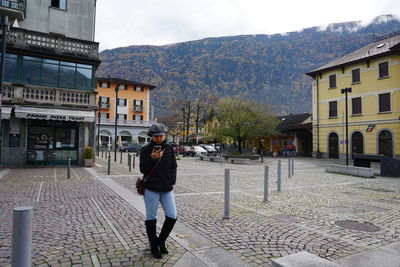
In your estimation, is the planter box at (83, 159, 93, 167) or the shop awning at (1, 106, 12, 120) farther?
the planter box at (83, 159, 93, 167)

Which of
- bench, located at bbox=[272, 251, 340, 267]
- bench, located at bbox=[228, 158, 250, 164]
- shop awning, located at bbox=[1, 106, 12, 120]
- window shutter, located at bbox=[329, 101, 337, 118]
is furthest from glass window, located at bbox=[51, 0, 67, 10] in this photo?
window shutter, located at bbox=[329, 101, 337, 118]

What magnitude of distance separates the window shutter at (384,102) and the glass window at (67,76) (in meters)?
29.3

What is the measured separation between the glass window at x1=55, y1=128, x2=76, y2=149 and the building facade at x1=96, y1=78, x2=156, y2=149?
127 ft

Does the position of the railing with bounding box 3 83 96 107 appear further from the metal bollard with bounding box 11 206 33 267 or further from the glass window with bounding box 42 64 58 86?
the metal bollard with bounding box 11 206 33 267

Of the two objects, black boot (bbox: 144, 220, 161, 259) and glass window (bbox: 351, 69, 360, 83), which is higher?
glass window (bbox: 351, 69, 360, 83)

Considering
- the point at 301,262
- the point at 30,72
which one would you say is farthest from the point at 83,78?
the point at 301,262

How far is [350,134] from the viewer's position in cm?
3100

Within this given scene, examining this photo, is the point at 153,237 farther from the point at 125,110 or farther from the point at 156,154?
the point at 125,110

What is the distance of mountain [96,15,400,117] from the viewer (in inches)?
5384

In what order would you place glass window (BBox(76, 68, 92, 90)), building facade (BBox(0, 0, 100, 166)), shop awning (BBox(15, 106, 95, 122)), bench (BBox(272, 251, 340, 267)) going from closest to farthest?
bench (BBox(272, 251, 340, 267)) → shop awning (BBox(15, 106, 95, 122)) → building facade (BBox(0, 0, 100, 166)) → glass window (BBox(76, 68, 92, 90))

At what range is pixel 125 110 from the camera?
6050 cm

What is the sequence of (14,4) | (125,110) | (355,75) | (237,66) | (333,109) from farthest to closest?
(237,66) < (125,110) < (333,109) < (355,75) < (14,4)

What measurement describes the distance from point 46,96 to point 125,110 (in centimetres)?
4467

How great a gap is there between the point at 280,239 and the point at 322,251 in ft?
2.27
